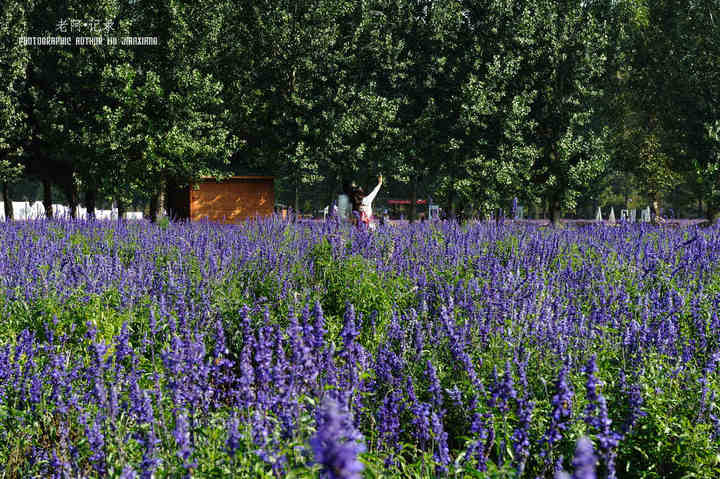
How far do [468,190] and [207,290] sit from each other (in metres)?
19.6

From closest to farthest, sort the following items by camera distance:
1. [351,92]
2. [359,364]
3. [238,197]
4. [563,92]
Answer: [359,364] < [351,92] < [563,92] < [238,197]

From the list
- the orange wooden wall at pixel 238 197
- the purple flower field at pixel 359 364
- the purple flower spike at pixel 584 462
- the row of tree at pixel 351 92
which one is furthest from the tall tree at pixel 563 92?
the purple flower spike at pixel 584 462

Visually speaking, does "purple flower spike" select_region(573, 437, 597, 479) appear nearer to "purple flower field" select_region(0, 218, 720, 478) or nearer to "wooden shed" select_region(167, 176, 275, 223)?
"purple flower field" select_region(0, 218, 720, 478)

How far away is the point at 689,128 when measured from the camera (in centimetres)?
2706

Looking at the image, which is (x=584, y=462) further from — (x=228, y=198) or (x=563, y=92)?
(x=228, y=198)

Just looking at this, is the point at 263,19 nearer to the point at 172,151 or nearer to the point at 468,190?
the point at 172,151

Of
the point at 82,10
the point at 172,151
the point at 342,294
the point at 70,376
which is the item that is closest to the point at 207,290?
the point at 342,294

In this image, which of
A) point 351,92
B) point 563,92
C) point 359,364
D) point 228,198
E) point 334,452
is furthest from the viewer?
point 228,198

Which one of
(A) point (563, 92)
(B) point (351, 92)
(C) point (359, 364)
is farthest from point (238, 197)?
(C) point (359, 364)

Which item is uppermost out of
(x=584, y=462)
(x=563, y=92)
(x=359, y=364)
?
(x=563, y=92)

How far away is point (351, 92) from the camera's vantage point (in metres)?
25.3

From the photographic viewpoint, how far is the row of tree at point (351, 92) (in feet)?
72.0

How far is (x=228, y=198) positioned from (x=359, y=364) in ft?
85.2

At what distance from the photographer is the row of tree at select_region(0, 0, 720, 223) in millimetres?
21953
